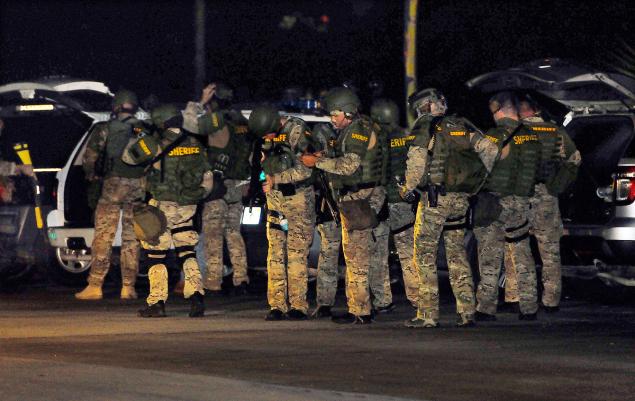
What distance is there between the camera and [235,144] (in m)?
17.0

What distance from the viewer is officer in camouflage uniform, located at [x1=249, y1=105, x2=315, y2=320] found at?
586 inches

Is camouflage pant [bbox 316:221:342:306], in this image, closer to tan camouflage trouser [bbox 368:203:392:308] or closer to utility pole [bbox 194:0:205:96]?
tan camouflage trouser [bbox 368:203:392:308]

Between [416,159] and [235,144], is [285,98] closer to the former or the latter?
[235,144]

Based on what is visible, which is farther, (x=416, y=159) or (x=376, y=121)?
(x=376, y=121)

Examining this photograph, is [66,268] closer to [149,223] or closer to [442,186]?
[149,223]

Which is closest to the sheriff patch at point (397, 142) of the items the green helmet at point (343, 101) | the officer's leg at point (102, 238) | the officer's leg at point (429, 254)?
the green helmet at point (343, 101)

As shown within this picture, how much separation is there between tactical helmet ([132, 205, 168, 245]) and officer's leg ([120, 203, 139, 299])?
2.04 meters

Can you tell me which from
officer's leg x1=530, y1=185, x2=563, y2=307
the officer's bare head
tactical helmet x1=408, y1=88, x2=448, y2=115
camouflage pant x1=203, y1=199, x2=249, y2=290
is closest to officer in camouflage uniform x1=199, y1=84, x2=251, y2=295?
camouflage pant x1=203, y1=199, x2=249, y2=290

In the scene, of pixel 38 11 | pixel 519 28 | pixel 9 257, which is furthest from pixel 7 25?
pixel 9 257

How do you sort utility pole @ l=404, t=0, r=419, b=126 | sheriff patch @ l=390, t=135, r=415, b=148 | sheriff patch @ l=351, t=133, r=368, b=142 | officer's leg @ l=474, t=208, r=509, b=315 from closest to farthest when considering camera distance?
sheriff patch @ l=351, t=133, r=368, b=142, officer's leg @ l=474, t=208, r=509, b=315, sheriff patch @ l=390, t=135, r=415, b=148, utility pole @ l=404, t=0, r=419, b=126

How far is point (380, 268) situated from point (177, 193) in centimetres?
192

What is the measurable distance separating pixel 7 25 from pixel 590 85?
89.8 ft

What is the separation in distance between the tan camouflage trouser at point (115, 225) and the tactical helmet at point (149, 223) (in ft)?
6.79

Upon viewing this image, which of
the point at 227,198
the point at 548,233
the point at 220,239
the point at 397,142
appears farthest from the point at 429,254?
the point at 227,198
